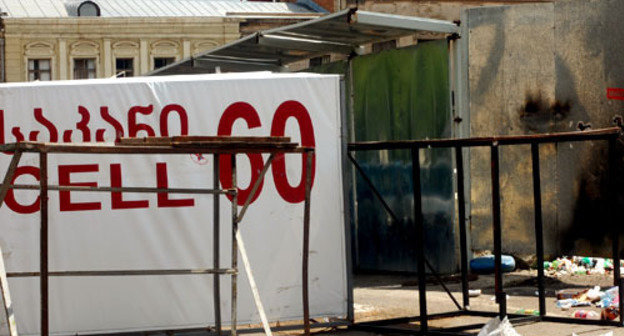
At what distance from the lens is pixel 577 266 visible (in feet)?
45.5

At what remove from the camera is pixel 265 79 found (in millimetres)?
9758

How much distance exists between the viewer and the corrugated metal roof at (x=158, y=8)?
5016 cm

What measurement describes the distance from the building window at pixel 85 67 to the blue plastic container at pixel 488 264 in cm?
3829

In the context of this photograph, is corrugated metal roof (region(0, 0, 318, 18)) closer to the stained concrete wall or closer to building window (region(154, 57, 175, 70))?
building window (region(154, 57, 175, 70))

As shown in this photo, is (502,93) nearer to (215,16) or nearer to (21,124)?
(21,124)

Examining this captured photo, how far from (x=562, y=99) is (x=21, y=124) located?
20.6ft

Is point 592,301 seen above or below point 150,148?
below

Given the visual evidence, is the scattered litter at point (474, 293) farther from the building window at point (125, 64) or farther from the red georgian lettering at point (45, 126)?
the building window at point (125, 64)

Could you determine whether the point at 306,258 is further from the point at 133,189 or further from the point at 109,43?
the point at 109,43

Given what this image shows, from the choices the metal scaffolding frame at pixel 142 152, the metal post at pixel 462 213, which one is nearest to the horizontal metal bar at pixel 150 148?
the metal scaffolding frame at pixel 142 152

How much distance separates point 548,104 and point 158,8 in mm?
41598

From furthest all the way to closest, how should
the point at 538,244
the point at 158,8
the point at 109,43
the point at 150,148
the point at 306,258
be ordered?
the point at 158,8
the point at 109,43
the point at 538,244
the point at 306,258
the point at 150,148

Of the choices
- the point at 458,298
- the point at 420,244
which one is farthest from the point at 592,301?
the point at 420,244

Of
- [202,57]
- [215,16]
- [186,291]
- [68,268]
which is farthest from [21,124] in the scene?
[215,16]
